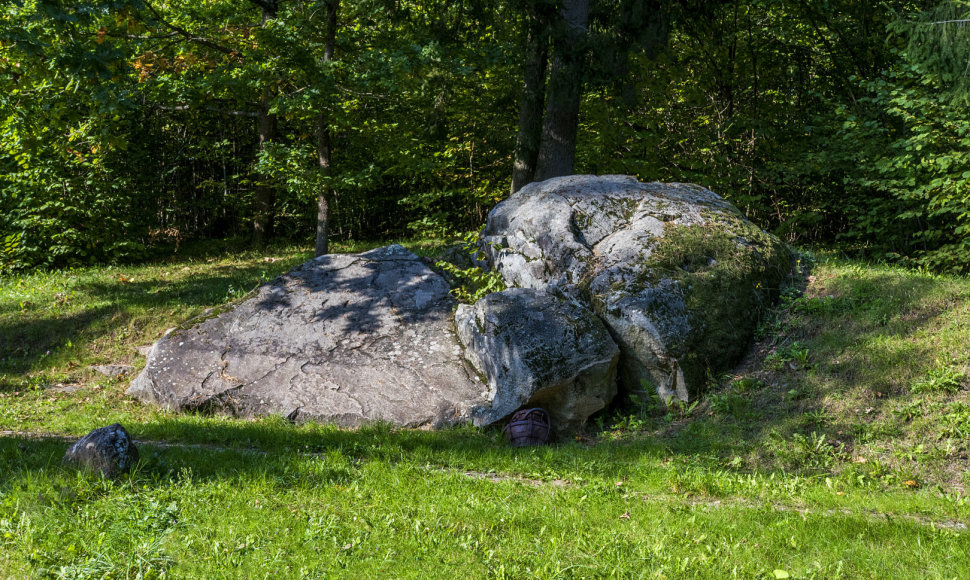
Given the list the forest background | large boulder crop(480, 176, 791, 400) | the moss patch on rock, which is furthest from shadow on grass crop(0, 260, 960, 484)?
the forest background

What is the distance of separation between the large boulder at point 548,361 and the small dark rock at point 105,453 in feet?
11.4

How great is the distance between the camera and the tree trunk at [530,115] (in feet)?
38.3

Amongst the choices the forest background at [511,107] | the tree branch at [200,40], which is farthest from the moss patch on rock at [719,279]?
the tree branch at [200,40]

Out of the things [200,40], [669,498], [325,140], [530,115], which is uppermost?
[200,40]

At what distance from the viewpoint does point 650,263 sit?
796 centimetres

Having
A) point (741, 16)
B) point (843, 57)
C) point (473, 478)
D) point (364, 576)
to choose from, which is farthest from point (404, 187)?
point (364, 576)

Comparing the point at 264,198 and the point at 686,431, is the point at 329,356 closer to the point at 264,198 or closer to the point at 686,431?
the point at 686,431

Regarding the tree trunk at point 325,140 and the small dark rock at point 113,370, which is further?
the tree trunk at point 325,140

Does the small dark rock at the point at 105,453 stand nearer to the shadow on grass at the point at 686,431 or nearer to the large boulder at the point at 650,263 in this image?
the shadow on grass at the point at 686,431

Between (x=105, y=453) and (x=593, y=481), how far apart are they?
3654mm

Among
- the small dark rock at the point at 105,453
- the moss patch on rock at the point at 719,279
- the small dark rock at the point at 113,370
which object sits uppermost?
the moss patch on rock at the point at 719,279

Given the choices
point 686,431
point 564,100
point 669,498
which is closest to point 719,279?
point 686,431

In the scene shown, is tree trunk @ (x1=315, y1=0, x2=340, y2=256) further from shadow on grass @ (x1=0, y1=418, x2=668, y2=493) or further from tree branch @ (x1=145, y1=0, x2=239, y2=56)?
shadow on grass @ (x1=0, y1=418, x2=668, y2=493)

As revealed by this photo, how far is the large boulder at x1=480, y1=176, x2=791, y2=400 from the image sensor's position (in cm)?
740
